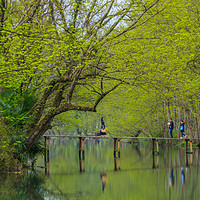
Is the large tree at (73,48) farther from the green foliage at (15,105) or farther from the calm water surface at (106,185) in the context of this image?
the calm water surface at (106,185)

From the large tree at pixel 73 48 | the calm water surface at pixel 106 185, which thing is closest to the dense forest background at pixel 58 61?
the large tree at pixel 73 48

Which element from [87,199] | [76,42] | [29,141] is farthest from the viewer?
[29,141]

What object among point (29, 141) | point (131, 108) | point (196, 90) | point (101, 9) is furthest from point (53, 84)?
point (131, 108)

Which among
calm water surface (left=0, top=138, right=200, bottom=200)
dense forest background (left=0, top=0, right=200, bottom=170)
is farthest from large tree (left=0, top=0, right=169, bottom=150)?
calm water surface (left=0, top=138, right=200, bottom=200)

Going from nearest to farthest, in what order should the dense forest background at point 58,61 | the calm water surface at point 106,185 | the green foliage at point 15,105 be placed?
1. the calm water surface at point 106,185
2. the dense forest background at point 58,61
3. the green foliage at point 15,105

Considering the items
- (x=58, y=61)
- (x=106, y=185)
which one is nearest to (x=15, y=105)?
(x=58, y=61)

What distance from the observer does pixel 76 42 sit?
13445 mm

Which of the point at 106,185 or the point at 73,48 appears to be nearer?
the point at 106,185

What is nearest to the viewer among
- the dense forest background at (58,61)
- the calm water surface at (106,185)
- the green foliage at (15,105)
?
the calm water surface at (106,185)

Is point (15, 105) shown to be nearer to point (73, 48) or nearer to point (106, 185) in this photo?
point (73, 48)

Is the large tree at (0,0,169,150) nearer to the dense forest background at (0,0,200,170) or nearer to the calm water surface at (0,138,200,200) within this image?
the dense forest background at (0,0,200,170)

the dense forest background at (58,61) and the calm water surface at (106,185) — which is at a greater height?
the dense forest background at (58,61)

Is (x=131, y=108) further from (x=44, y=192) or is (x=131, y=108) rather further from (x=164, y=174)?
(x=44, y=192)

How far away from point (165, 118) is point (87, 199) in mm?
26043
